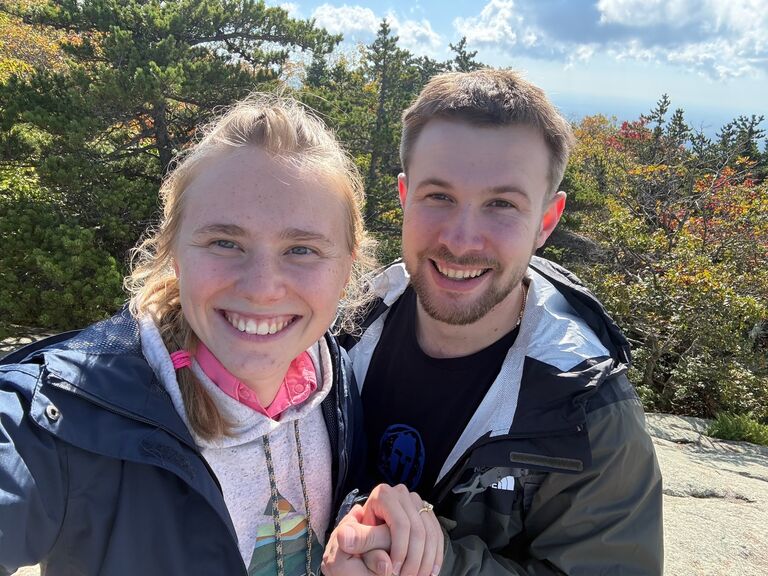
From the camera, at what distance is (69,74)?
654 cm

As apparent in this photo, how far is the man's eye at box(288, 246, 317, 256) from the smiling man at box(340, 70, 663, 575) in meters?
0.66

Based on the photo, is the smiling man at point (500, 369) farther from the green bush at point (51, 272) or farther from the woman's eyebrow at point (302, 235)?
the green bush at point (51, 272)

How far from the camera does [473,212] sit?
1.82 meters

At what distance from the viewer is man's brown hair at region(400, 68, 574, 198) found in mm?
1821

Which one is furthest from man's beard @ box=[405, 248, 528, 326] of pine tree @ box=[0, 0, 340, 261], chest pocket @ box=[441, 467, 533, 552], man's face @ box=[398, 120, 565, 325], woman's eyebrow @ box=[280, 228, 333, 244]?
pine tree @ box=[0, 0, 340, 261]

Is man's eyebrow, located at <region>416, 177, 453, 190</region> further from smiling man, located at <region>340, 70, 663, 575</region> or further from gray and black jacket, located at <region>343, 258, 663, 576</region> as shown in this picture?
gray and black jacket, located at <region>343, 258, 663, 576</region>

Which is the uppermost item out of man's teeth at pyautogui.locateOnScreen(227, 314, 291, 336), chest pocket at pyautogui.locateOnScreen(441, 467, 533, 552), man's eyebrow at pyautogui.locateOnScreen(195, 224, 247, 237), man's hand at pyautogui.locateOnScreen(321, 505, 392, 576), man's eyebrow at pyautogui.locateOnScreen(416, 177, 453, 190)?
man's eyebrow at pyautogui.locateOnScreen(416, 177, 453, 190)

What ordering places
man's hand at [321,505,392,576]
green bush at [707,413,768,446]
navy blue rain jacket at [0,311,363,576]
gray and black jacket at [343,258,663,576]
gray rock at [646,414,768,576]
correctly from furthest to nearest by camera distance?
1. green bush at [707,413,768,446]
2. gray rock at [646,414,768,576]
3. gray and black jacket at [343,258,663,576]
4. man's hand at [321,505,392,576]
5. navy blue rain jacket at [0,311,363,576]

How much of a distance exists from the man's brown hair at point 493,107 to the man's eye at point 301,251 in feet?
2.83

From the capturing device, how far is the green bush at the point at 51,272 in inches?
225

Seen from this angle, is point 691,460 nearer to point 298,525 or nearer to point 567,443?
point 567,443

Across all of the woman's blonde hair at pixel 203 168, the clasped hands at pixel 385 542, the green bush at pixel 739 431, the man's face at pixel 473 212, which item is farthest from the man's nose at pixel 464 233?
the green bush at pixel 739 431

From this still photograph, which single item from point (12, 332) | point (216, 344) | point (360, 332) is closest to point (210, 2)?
point (12, 332)

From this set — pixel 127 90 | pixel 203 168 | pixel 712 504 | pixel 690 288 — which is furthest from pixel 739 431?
pixel 127 90
